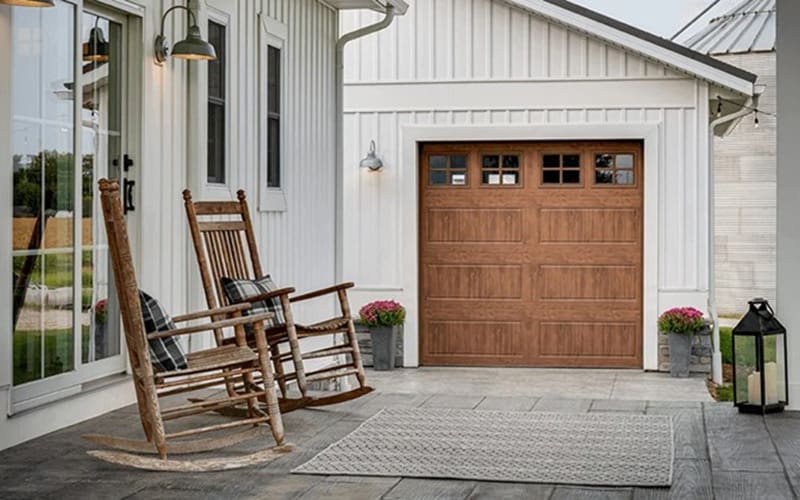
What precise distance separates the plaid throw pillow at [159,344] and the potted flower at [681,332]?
262 inches

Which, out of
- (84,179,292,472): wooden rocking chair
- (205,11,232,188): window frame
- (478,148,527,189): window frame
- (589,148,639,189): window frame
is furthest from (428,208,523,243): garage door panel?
(84,179,292,472): wooden rocking chair

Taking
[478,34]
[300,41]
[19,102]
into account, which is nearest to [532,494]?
[19,102]

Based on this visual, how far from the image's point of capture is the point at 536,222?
11125 millimetres

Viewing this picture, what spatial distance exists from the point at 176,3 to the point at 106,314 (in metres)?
1.64

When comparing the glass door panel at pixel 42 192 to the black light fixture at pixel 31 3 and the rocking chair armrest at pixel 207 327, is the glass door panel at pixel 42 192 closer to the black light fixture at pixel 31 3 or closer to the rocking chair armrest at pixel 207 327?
the black light fixture at pixel 31 3

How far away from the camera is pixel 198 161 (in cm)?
645

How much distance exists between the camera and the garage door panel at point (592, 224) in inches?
435

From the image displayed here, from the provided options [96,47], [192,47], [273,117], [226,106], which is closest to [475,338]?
[273,117]

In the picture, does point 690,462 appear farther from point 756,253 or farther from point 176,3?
point 756,253

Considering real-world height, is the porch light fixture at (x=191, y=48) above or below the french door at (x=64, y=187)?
above

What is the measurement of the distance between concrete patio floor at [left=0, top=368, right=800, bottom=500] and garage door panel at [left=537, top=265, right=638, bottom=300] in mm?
4695

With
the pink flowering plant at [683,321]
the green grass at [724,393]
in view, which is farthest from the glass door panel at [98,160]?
the pink flowering plant at [683,321]

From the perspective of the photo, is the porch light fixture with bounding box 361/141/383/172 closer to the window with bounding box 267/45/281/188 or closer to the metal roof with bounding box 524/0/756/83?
the metal roof with bounding box 524/0/756/83

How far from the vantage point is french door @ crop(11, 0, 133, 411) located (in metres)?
4.95
